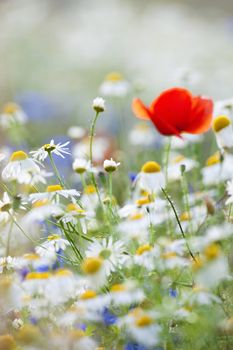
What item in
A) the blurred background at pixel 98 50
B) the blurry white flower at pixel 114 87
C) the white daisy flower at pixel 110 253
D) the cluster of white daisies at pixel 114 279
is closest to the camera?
the cluster of white daisies at pixel 114 279

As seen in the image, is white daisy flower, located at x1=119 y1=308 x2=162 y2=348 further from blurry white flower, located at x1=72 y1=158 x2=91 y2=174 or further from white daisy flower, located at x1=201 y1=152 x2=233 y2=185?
white daisy flower, located at x1=201 y1=152 x2=233 y2=185

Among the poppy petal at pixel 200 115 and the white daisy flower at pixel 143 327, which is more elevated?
the poppy petal at pixel 200 115

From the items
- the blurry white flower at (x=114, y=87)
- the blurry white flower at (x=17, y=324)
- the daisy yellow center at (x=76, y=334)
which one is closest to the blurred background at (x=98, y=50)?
the blurry white flower at (x=114, y=87)

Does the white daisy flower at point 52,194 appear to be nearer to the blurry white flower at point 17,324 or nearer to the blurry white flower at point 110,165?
the blurry white flower at point 110,165

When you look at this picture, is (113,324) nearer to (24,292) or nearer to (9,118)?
(24,292)

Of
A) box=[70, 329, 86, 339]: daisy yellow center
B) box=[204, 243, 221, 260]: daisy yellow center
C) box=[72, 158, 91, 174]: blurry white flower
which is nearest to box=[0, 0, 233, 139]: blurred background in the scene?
box=[72, 158, 91, 174]: blurry white flower

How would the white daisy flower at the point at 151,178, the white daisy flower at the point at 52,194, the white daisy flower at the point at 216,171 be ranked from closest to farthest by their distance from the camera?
the white daisy flower at the point at 52,194 < the white daisy flower at the point at 151,178 < the white daisy flower at the point at 216,171
